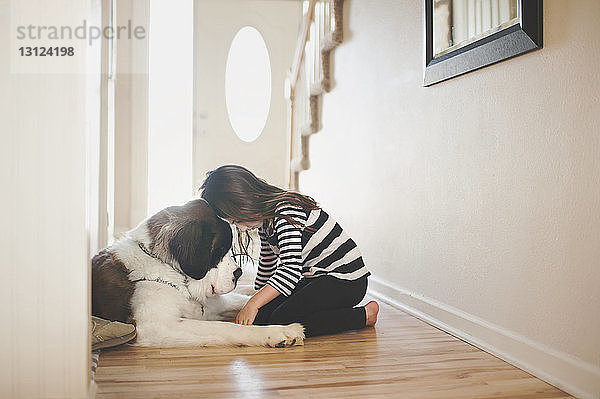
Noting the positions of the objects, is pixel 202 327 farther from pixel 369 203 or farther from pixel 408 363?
pixel 369 203

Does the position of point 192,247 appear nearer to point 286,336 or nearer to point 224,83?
point 286,336

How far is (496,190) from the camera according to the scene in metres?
1.90

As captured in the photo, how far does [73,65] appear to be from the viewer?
1.21 metres

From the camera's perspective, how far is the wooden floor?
1.49 metres

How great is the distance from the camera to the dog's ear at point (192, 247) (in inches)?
78.3

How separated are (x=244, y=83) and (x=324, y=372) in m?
4.66

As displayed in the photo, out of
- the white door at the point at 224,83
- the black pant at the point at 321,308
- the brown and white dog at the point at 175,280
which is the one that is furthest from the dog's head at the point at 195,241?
the white door at the point at 224,83

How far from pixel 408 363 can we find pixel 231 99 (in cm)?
456

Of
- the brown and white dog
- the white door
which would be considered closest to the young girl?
the brown and white dog

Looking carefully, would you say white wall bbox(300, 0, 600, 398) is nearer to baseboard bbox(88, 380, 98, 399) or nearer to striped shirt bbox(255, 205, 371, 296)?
striped shirt bbox(255, 205, 371, 296)

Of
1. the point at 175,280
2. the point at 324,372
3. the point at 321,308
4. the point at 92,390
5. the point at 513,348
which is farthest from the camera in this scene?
the point at 321,308

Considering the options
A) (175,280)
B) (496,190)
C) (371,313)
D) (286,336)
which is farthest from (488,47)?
(175,280)

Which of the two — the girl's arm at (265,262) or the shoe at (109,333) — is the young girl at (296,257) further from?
the shoe at (109,333)

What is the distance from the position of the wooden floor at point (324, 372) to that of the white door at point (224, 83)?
3.99 m
